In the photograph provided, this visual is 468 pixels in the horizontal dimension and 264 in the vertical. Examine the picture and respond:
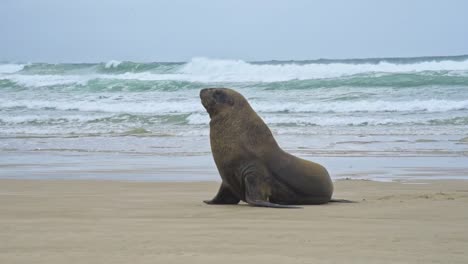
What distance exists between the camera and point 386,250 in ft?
13.0

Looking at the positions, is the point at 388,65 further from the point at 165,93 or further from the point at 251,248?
the point at 251,248

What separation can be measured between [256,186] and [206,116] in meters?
15.7

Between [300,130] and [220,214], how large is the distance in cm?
1321

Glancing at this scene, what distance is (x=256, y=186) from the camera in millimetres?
7125

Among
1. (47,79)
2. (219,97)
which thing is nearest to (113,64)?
(47,79)

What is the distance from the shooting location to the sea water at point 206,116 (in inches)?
476

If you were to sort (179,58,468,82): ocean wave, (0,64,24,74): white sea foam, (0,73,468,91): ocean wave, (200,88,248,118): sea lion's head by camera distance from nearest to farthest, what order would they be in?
(200,88,248,118): sea lion's head, (0,73,468,91): ocean wave, (179,58,468,82): ocean wave, (0,64,24,74): white sea foam

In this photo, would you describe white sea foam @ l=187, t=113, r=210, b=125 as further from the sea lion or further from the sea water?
the sea lion

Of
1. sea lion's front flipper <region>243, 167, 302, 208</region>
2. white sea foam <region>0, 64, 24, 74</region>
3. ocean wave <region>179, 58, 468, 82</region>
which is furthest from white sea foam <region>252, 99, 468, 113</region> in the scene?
white sea foam <region>0, 64, 24, 74</region>

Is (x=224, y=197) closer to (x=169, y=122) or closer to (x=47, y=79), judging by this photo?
(x=169, y=122)

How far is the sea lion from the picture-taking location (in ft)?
23.6

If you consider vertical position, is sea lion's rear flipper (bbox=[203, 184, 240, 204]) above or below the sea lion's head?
below

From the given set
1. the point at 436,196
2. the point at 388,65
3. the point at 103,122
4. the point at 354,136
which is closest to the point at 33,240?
the point at 436,196

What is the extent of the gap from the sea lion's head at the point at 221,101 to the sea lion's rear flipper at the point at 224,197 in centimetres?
81
